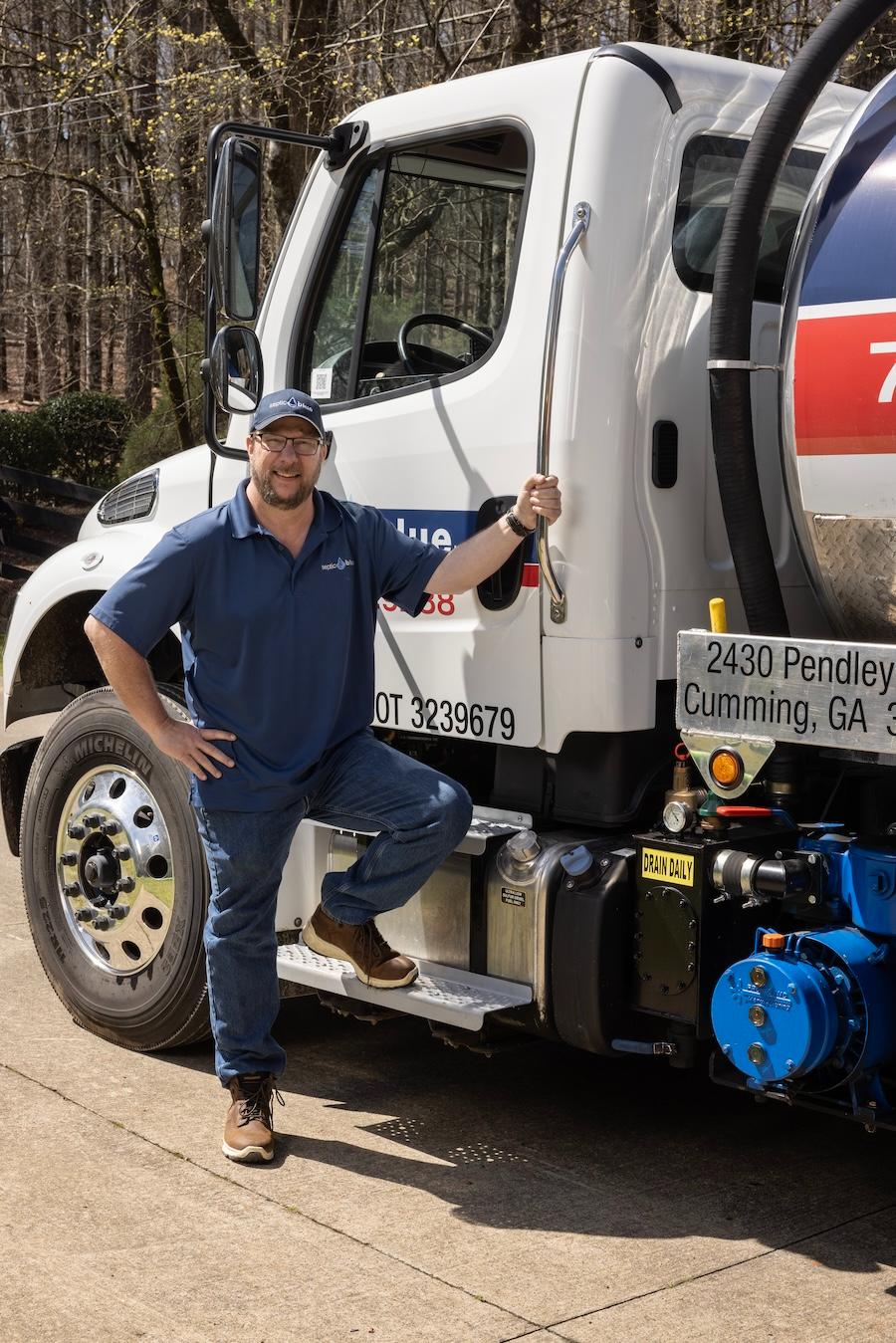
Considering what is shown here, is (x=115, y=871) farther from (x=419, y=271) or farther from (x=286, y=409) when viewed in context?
(x=419, y=271)

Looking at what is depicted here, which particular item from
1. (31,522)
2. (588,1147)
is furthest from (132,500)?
(31,522)

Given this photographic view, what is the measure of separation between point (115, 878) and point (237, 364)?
1.58m

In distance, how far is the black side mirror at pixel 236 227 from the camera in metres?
4.27

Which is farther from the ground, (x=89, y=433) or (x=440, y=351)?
(x=440, y=351)

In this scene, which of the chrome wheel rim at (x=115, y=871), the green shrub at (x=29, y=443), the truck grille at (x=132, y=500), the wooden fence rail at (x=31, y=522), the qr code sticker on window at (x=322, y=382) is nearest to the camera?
the qr code sticker on window at (x=322, y=382)

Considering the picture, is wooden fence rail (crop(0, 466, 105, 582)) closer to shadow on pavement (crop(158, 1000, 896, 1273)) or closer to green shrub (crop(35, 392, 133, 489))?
green shrub (crop(35, 392, 133, 489))

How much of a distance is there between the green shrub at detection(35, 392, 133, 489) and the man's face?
1744 cm

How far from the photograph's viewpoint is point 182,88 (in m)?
16.0

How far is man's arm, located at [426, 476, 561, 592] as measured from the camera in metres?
3.97

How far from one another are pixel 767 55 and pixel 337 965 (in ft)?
34.0

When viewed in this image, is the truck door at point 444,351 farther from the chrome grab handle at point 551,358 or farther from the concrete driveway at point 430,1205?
the concrete driveway at point 430,1205

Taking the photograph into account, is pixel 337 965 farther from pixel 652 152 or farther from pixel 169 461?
pixel 652 152

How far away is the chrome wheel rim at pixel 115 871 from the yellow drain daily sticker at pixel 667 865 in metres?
1.59

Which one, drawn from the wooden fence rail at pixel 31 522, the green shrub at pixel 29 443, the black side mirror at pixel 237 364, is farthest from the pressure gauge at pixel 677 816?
the green shrub at pixel 29 443
